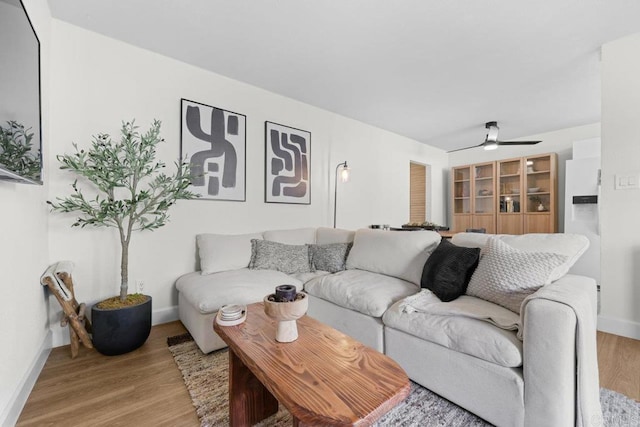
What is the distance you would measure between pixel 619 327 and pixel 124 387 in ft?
12.3

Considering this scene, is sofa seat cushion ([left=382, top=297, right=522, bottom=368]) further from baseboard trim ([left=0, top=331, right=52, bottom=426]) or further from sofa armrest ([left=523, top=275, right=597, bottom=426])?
baseboard trim ([left=0, top=331, right=52, bottom=426])

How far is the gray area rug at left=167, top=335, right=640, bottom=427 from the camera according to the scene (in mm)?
1303

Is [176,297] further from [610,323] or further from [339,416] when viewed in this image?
[610,323]

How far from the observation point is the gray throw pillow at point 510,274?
4.74 feet

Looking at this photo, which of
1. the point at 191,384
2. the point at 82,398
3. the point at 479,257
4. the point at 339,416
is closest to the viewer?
the point at 339,416

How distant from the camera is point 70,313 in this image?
184 cm

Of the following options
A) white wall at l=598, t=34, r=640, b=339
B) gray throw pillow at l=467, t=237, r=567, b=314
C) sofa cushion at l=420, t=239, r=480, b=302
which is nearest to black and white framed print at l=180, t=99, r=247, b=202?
sofa cushion at l=420, t=239, r=480, b=302

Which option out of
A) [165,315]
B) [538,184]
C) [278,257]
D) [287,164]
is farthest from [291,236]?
[538,184]

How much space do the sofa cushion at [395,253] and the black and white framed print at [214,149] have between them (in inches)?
56.4

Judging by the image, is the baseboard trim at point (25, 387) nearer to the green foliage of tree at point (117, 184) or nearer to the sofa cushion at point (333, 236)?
the green foliage of tree at point (117, 184)

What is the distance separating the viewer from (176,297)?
255cm

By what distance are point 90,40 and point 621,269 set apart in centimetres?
483

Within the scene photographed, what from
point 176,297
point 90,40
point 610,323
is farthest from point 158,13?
point 610,323

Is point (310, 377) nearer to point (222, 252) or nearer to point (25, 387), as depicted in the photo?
point (25, 387)
